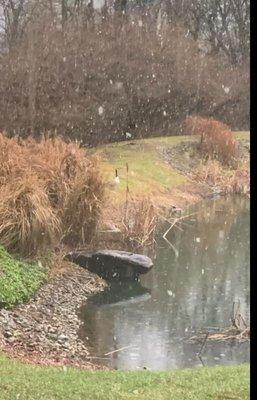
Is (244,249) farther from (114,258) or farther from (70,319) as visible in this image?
(70,319)

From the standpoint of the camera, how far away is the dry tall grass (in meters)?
11.5

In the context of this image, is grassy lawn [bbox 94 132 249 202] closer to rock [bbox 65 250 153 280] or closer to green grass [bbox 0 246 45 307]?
rock [bbox 65 250 153 280]

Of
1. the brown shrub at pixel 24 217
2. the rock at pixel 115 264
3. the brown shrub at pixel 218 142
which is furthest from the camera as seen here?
the brown shrub at pixel 218 142

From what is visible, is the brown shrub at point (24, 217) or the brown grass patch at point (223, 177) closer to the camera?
the brown shrub at point (24, 217)

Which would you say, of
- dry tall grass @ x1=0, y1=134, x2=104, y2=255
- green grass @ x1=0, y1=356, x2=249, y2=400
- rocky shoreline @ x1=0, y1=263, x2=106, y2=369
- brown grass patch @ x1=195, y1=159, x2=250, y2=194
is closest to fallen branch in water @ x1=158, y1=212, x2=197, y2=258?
dry tall grass @ x1=0, y1=134, x2=104, y2=255

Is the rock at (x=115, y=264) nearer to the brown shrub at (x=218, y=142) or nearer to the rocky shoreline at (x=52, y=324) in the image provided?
the rocky shoreline at (x=52, y=324)

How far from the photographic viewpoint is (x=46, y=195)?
12156 mm

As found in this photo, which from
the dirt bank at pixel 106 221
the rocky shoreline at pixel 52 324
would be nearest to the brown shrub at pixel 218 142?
the dirt bank at pixel 106 221

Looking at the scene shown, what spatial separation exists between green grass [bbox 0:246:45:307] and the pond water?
2.91 feet

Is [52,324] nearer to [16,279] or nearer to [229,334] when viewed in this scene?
[16,279]

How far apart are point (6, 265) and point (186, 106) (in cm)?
2037

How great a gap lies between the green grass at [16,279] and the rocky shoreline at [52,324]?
0.43 ft

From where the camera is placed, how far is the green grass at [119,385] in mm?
5383
